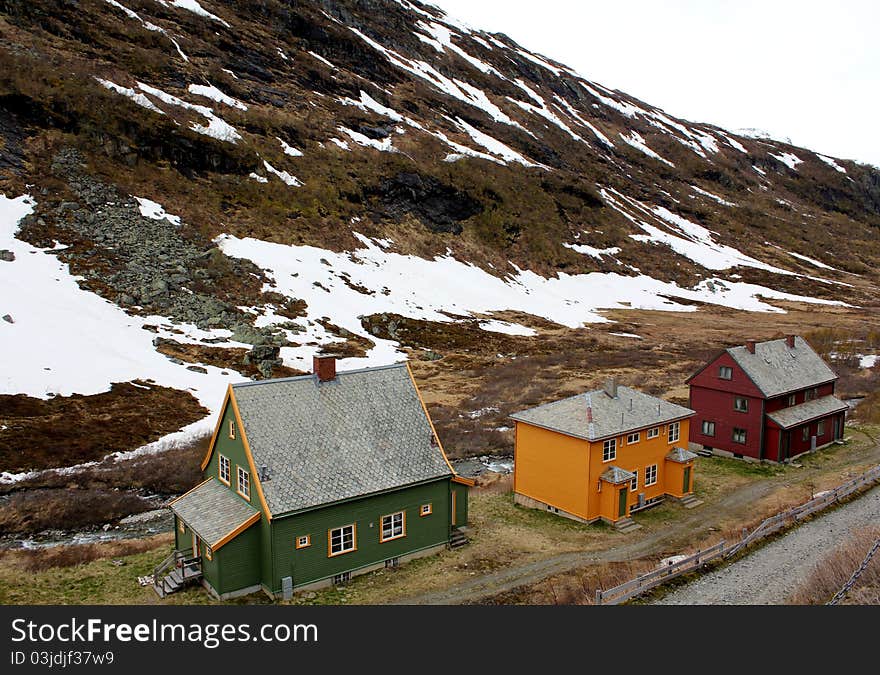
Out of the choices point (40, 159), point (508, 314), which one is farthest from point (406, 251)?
point (40, 159)

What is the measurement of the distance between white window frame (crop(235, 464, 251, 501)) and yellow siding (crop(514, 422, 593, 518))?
13.8 m

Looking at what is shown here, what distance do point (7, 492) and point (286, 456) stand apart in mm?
16737

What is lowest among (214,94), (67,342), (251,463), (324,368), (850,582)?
(850,582)

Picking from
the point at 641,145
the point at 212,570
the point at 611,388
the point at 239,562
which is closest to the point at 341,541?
the point at 239,562

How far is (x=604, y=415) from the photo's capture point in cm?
3088

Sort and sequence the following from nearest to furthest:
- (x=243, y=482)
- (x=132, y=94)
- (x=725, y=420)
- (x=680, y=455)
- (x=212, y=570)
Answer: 1. (x=212, y=570)
2. (x=243, y=482)
3. (x=680, y=455)
4. (x=725, y=420)
5. (x=132, y=94)

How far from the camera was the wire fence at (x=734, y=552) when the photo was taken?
1984 cm

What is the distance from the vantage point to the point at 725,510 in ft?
104

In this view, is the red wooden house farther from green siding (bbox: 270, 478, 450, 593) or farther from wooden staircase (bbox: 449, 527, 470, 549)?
green siding (bbox: 270, 478, 450, 593)

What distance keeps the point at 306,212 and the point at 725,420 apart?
208 ft

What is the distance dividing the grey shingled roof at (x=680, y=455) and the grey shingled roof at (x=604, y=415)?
1640 mm

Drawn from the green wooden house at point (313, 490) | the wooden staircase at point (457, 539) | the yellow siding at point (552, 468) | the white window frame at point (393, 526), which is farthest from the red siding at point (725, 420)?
the white window frame at point (393, 526)

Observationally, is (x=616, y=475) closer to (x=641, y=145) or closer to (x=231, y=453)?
(x=231, y=453)

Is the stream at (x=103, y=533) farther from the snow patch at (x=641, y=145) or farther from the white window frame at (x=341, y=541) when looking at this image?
the snow patch at (x=641, y=145)
